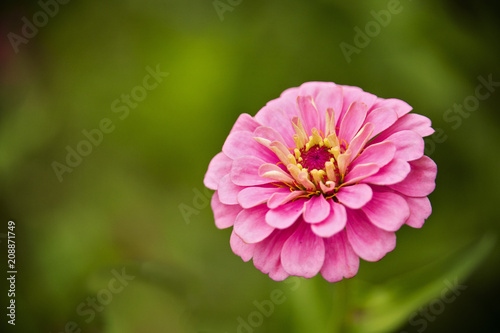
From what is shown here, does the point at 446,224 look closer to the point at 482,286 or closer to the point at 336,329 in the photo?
the point at 482,286

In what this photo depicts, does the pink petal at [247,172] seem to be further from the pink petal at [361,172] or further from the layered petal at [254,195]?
the pink petal at [361,172]

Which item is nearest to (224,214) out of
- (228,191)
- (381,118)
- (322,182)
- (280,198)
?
(228,191)

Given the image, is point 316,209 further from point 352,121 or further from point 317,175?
point 352,121

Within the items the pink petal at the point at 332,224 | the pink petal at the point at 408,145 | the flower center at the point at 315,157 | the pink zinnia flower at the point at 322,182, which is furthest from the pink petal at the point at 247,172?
the pink petal at the point at 408,145

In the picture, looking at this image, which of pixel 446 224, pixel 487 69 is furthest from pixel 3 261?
pixel 487 69

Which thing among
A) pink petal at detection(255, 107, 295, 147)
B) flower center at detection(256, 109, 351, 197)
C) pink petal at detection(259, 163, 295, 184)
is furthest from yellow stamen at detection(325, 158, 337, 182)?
pink petal at detection(255, 107, 295, 147)

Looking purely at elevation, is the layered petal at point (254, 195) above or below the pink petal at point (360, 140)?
below

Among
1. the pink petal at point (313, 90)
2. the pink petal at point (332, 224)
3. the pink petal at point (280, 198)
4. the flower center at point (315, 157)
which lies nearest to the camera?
Answer: the pink petal at point (332, 224)
